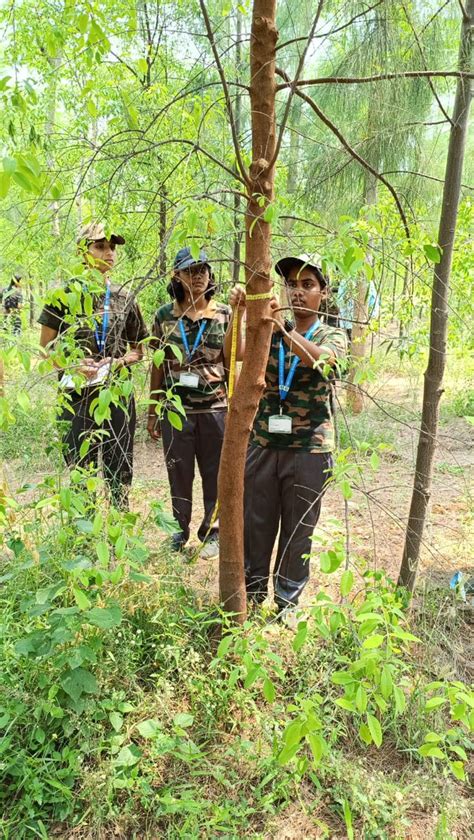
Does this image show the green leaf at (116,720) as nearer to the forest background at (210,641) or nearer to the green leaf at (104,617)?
the forest background at (210,641)

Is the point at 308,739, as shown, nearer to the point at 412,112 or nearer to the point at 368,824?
the point at 368,824

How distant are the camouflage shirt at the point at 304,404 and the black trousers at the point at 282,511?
0.04 metres

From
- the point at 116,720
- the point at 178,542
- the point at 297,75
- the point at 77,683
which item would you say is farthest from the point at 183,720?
the point at 297,75

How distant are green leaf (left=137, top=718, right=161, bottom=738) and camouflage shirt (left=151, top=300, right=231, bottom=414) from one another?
1.58 meters

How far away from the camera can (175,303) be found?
2881 mm

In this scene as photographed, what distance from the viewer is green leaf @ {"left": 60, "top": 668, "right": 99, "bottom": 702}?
5.01 ft

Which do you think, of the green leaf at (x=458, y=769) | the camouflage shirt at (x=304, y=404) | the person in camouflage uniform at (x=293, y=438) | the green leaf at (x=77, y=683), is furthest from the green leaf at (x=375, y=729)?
the camouflage shirt at (x=304, y=404)

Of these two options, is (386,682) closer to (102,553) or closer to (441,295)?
(102,553)

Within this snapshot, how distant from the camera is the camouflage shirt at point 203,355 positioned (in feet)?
9.30

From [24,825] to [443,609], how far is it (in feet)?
6.09

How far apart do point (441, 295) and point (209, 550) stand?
191cm

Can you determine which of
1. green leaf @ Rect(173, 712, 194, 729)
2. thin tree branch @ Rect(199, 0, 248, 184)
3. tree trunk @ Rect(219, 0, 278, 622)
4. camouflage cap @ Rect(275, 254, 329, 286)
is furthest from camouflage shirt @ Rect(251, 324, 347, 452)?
green leaf @ Rect(173, 712, 194, 729)

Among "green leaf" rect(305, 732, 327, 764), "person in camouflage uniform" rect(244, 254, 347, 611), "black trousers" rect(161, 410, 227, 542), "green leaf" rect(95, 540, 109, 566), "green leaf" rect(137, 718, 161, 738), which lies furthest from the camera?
"black trousers" rect(161, 410, 227, 542)

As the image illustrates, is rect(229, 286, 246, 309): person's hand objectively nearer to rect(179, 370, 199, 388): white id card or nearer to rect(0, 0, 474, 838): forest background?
rect(0, 0, 474, 838): forest background
